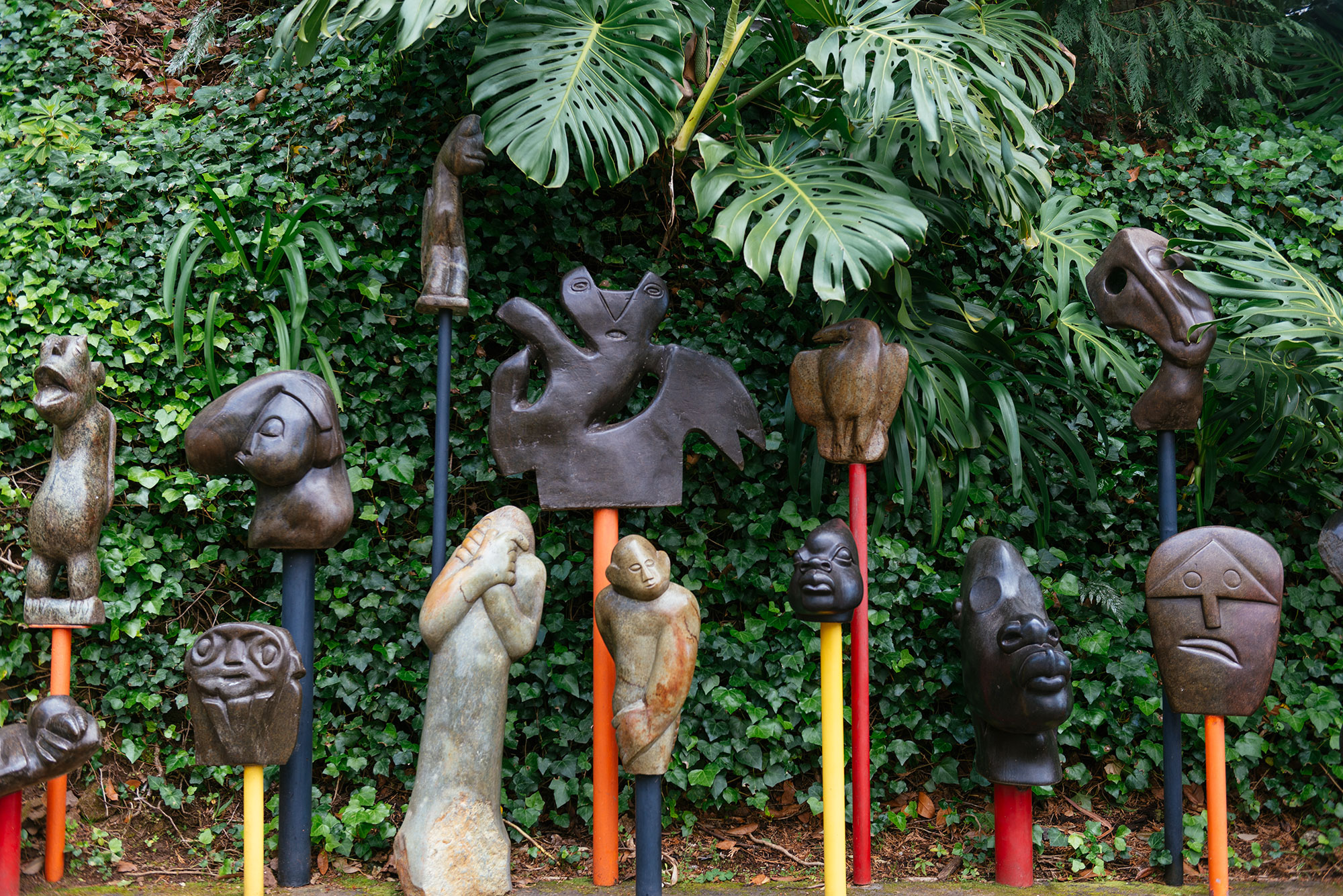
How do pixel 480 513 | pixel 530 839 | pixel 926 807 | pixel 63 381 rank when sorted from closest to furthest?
pixel 63 381, pixel 530 839, pixel 926 807, pixel 480 513

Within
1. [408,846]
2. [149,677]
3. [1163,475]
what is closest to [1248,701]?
[1163,475]

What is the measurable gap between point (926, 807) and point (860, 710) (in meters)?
0.63

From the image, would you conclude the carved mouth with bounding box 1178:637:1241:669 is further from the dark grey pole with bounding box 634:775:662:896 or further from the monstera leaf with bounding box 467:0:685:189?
the monstera leaf with bounding box 467:0:685:189

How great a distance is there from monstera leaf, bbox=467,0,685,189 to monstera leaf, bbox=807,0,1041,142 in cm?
48

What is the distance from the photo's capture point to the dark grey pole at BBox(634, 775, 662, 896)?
2.56 metres

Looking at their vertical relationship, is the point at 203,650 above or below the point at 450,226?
below

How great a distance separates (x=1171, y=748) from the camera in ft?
9.44

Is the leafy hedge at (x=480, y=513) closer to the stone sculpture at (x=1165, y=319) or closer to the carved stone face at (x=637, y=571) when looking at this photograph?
the stone sculpture at (x=1165, y=319)

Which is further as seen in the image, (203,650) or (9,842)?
(9,842)

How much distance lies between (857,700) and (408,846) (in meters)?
1.37

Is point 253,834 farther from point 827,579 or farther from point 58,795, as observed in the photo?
point 827,579

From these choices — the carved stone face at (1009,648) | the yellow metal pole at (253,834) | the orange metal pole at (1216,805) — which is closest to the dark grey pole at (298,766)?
the yellow metal pole at (253,834)

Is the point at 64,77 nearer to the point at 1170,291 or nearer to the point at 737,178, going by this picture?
the point at 737,178

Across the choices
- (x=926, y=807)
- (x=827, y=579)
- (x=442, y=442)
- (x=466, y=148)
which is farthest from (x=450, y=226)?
(x=926, y=807)
